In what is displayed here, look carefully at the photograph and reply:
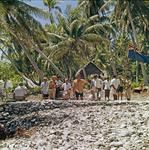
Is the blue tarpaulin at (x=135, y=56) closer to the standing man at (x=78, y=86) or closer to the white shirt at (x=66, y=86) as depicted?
the white shirt at (x=66, y=86)

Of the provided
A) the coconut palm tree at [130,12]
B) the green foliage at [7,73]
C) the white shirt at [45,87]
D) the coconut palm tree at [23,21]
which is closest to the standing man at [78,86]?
the white shirt at [45,87]


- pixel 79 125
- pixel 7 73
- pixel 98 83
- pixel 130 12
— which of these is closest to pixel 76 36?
pixel 130 12

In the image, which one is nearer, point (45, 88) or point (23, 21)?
point (45, 88)

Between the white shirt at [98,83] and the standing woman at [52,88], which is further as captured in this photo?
the white shirt at [98,83]

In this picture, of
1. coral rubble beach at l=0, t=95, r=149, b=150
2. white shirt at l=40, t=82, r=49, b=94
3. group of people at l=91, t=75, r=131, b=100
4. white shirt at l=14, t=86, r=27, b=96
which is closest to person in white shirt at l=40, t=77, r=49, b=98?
white shirt at l=40, t=82, r=49, b=94

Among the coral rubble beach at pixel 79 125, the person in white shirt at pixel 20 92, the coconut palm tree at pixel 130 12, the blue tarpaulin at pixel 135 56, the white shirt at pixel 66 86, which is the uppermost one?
the coconut palm tree at pixel 130 12

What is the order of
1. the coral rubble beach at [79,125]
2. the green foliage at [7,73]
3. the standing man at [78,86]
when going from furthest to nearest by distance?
1. the green foliage at [7,73]
2. the standing man at [78,86]
3. the coral rubble beach at [79,125]

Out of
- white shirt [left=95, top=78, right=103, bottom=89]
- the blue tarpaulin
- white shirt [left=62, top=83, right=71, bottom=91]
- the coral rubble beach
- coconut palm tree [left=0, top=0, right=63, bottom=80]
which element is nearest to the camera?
the coral rubble beach

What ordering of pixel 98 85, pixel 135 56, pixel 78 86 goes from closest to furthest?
pixel 78 86 < pixel 98 85 < pixel 135 56

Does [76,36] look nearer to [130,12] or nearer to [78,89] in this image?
[130,12]

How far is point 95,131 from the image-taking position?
15.7m

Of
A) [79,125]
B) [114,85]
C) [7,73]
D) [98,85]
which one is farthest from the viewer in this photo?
[7,73]

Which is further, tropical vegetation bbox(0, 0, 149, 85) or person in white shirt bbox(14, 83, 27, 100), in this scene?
tropical vegetation bbox(0, 0, 149, 85)

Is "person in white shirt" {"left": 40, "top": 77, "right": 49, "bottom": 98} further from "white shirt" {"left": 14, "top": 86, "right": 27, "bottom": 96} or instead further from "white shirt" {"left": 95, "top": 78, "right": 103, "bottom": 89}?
"white shirt" {"left": 95, "top": 78, "right": 103, "bottom": 89}
